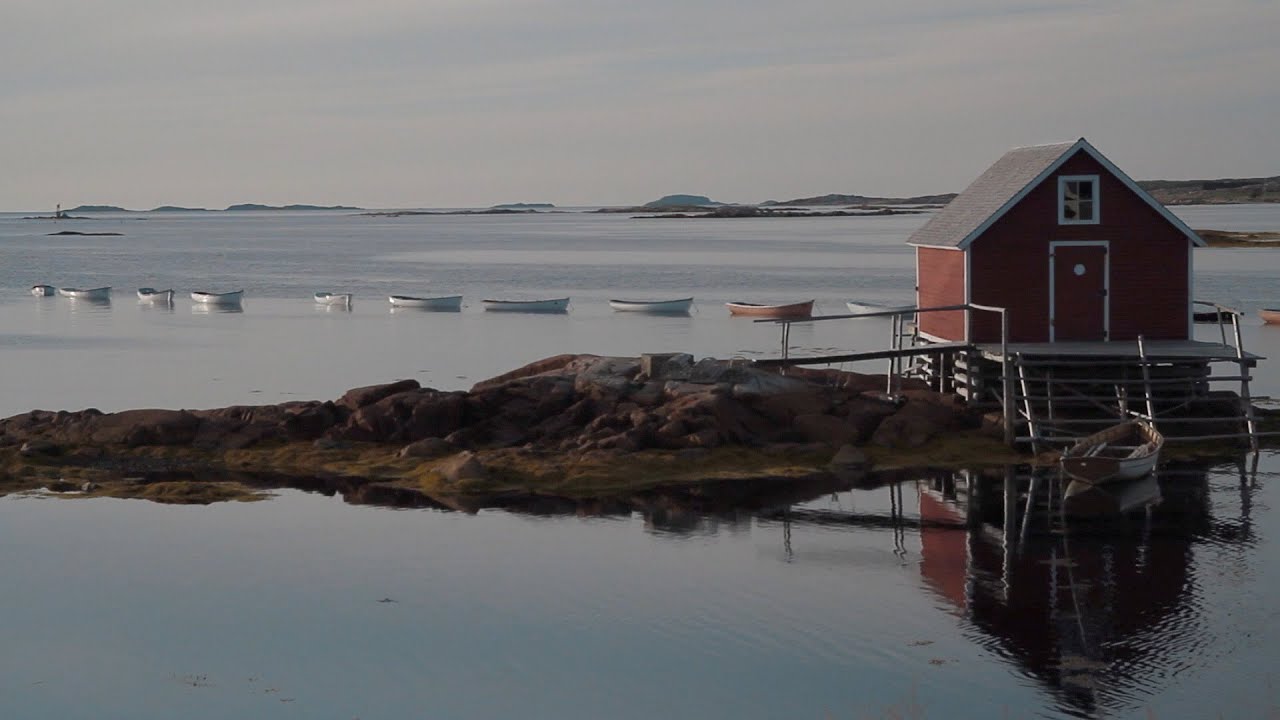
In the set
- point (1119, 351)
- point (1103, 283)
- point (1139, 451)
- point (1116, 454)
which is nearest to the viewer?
point (1139, 451)

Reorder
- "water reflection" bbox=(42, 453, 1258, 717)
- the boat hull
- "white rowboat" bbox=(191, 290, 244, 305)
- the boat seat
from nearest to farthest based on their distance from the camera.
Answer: "water reflection" bbox=(42, 453, 1258, 717), the boat hull, the boat seat, "white rowboat" bbox=(191, 290, 244, 305)

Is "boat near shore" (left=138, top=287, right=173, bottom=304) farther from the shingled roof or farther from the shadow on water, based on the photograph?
the shadow on water

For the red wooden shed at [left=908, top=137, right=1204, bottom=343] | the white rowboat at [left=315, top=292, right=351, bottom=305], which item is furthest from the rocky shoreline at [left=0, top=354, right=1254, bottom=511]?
the white rowboat at [left=315, top=292, right=351, bottom=305]

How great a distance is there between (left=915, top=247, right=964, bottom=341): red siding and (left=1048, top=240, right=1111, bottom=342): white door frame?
1791 millimetres

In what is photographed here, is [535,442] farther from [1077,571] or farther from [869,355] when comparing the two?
[1077,571]

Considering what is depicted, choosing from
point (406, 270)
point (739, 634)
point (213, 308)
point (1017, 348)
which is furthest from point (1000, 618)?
point (406, 270)

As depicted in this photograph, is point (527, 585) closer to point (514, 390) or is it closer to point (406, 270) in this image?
point (514, 390)

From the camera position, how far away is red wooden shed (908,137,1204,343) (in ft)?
100

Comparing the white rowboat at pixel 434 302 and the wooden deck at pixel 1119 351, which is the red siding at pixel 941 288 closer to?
the wooden deck at pixel 1119 351

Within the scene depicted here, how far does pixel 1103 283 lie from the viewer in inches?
1207

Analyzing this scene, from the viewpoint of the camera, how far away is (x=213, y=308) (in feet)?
248

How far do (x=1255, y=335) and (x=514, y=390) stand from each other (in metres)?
34.2

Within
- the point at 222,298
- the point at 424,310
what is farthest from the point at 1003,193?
the point at 222,298

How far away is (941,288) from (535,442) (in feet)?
33.9
